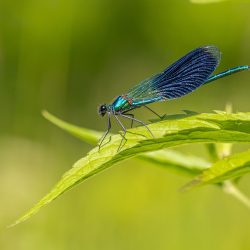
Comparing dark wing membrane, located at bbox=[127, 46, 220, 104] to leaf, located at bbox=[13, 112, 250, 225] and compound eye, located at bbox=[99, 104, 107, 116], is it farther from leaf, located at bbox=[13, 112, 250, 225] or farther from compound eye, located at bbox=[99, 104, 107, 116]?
leaf, located at bbox=[13, 112, 250, 225]

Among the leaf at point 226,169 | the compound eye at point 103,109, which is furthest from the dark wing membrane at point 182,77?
the leaf at point 226,169

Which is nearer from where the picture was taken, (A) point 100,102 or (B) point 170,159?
(B) point 170,159

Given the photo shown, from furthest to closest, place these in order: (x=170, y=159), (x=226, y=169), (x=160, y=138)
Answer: (x=170, y=159) → (x=226, y=169) → (x=160, y=138)

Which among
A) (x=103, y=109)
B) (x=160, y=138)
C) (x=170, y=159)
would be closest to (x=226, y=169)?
(x=160, y=138)

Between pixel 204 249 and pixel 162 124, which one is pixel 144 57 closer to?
pixel 204 249

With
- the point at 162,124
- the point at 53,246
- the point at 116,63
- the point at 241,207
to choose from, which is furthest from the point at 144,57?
the point at 162,124

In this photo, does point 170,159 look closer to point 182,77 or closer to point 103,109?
point 182,77
